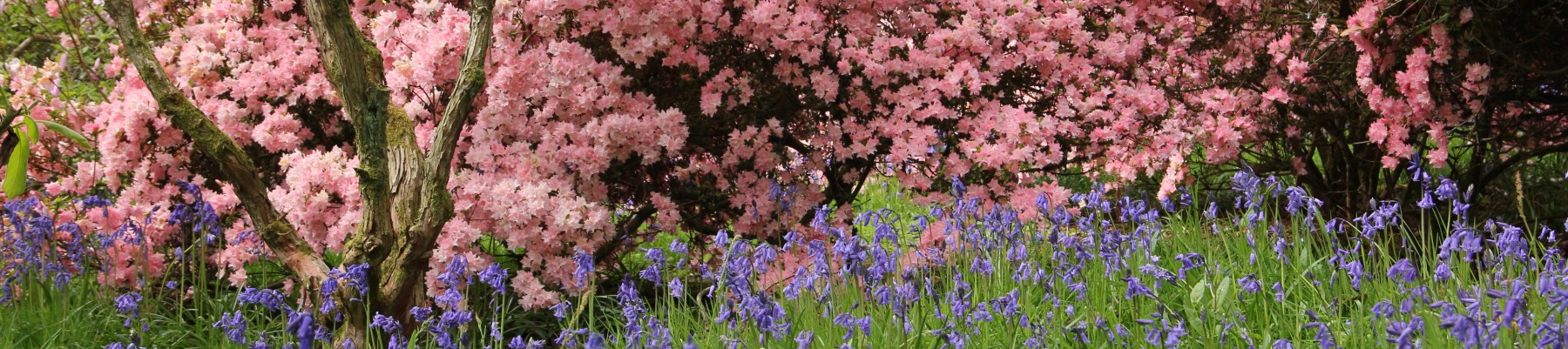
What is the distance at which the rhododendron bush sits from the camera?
14.1ft

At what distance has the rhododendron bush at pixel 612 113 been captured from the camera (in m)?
4.30

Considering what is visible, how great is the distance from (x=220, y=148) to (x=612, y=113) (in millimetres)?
1367

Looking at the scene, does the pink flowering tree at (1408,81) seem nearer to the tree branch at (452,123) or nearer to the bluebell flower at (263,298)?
the tree branch at (452,123)

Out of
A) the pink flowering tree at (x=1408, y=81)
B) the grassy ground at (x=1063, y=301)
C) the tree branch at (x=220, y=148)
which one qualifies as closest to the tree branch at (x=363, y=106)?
the tree branch at (x=220, y=148)

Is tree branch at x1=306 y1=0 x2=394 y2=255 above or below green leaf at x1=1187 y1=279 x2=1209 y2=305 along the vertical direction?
above

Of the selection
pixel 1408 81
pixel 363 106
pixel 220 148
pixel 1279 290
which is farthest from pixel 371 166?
pixel 1408 81

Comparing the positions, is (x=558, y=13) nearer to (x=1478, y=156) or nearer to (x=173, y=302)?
(x=173, y=302)

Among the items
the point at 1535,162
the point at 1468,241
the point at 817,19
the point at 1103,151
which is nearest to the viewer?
the point at 1468,241

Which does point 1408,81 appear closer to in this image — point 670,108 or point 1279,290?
point 1279,290

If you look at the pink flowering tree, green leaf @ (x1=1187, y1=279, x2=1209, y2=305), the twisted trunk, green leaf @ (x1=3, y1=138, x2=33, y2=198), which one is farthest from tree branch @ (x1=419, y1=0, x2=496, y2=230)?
the pink flowering tree

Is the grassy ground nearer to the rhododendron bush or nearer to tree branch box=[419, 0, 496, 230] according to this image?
the rhododendron bush

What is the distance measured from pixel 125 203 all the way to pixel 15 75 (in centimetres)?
99

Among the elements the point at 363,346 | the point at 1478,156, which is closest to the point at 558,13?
the point at 363,346

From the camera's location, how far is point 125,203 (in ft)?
16.6
